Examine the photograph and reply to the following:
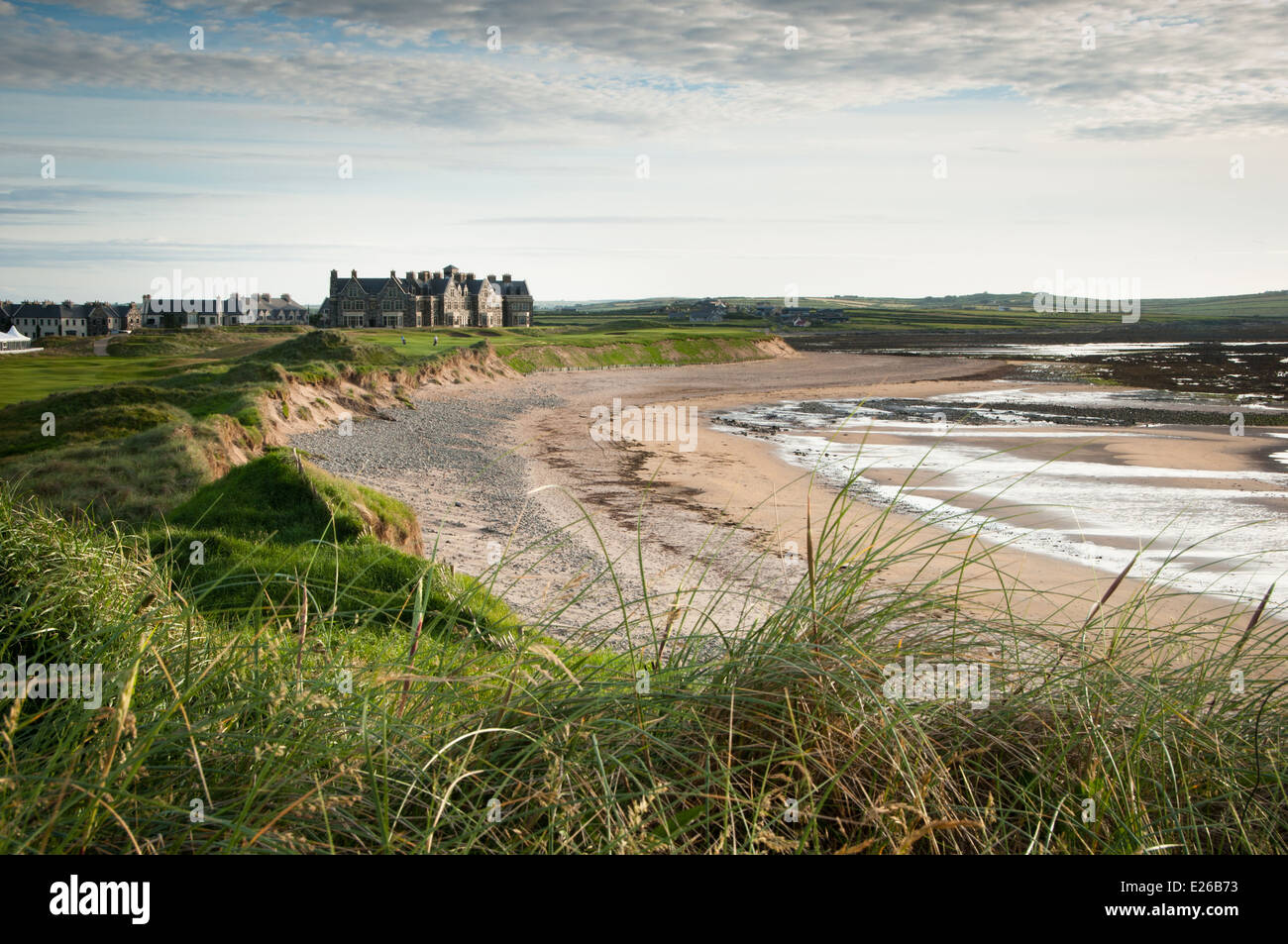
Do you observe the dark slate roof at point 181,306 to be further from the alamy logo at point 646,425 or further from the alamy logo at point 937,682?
the alamy logo at point 937,682

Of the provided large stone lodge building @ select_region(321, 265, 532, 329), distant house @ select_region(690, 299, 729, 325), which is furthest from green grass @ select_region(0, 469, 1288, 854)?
distant house @ select_region(690, 299, 729, 325)

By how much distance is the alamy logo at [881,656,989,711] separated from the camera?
9.54 feet

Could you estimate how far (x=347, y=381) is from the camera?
120 feet

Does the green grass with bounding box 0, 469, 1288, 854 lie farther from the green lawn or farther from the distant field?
the distant field

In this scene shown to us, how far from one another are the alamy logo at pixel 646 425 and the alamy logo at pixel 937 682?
28.0 meters

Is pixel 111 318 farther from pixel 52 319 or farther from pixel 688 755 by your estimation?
pixel 688 755

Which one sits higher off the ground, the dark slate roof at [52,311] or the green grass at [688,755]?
the dark slate roof at [52,311]

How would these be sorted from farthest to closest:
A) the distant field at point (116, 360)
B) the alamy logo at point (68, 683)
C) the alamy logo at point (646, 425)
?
1. the alamy logo at point (646, 425)
2. the distant field at point (116, 360)
3. the alamy logo at point (68, 683)
